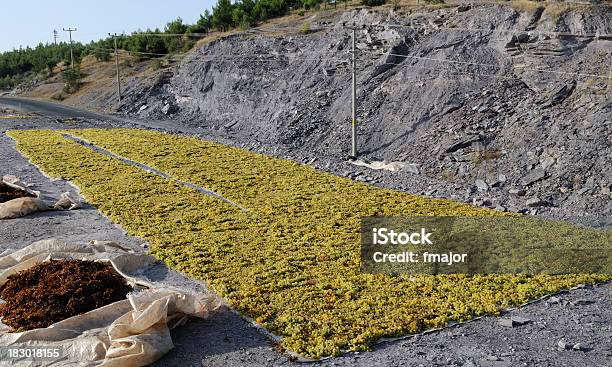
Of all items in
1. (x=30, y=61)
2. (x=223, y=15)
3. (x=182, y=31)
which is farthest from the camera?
(x=30, y=61)

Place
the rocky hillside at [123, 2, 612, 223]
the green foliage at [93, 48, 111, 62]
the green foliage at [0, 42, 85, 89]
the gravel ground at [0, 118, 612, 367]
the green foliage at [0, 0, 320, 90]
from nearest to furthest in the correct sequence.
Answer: the gravel ground at [0, 118, 612, 367] < the rocky hillside at [123, 2, 612, 223] < the green foliage at [0, 0, 320, 90] < the green foliage at [93, 48, 111, 62] < the green foliage at [0, 42, 85, 89]

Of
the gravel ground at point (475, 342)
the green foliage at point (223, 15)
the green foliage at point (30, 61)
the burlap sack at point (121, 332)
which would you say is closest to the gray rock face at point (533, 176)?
the gravel ground at point (475, 342)

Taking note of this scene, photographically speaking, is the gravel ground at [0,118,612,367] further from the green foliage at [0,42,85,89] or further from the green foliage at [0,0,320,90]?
the green foliage at [0,42,85,89]

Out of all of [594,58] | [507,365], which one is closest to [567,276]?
[507,365]

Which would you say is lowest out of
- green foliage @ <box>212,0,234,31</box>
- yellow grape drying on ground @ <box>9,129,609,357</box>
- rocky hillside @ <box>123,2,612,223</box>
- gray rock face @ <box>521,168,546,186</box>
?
yellow grape drying on ground @ <box>9,129,609,357</box>

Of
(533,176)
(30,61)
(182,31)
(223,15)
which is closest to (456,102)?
(533,176)

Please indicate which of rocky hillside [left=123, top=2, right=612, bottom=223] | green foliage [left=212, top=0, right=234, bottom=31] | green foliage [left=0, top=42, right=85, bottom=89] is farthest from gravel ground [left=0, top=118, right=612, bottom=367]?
green foliage [left=0, top=42, right=85, bottom=89]

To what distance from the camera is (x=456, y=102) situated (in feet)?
92.0

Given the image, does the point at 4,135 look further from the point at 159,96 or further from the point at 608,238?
the point at 608,238

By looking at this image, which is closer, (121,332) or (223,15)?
(121,332)

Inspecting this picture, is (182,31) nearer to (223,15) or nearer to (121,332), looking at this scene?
(223,15)

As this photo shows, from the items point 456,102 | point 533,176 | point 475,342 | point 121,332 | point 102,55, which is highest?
point 102,55

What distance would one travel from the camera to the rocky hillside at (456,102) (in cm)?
2105

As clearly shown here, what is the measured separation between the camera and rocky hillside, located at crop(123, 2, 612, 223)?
21.0m
